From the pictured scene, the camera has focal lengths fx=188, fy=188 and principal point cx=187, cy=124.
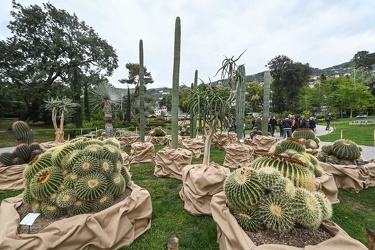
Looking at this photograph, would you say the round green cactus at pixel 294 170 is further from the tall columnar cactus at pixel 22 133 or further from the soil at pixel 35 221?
the tall columnar cactus at pixel 22 133

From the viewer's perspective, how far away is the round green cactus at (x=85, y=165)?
2014mm

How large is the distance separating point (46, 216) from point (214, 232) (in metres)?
1.85

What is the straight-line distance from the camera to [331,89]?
2973 cm

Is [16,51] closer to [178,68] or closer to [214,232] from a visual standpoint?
[178,68]

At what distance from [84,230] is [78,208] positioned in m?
0.29

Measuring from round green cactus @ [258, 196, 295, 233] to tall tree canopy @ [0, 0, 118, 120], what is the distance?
53.3 ft

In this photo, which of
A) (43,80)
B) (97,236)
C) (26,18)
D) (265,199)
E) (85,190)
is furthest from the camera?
(43,80)

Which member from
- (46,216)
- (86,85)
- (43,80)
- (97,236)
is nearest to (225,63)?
(97,236)

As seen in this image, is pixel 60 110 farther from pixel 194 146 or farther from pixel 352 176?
pixel 352 176

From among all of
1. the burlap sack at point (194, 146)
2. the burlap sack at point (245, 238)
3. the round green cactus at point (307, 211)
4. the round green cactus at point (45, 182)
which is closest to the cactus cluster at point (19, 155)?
the round green cactus at point (45, 182)

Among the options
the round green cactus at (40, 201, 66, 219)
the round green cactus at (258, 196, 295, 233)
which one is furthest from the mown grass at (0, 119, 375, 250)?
the round green cactus at (40, 201, 66, 219)

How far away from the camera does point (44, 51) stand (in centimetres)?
1434

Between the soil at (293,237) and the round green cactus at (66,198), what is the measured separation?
172 cm

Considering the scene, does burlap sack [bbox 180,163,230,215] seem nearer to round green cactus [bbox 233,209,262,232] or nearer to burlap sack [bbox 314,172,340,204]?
round green cactus [bbox 233,209,262,232]
